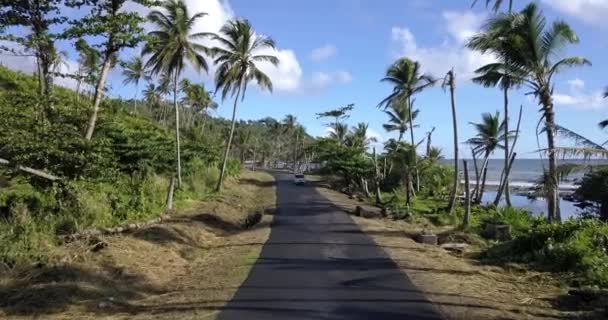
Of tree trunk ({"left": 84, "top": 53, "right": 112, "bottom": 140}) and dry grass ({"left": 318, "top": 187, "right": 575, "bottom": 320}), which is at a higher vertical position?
tree trunk ({"left": 84, "top": 53, "right": 112, "bottom": 140})

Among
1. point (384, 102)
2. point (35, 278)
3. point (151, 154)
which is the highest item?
point (384, 102)

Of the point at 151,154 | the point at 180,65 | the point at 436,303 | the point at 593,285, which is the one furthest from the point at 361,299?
the point at 180,65

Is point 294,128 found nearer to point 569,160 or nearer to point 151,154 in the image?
point 151,154

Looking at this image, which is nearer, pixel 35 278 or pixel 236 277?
pixel 35 278

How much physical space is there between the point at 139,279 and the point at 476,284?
23.7ft

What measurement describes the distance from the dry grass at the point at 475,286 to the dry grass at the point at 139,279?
3.86m

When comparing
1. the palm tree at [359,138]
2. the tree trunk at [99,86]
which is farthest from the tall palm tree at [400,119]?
the tree trunk at [99,86]

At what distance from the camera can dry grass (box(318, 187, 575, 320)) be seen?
9523 millimetres

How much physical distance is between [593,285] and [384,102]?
30996 mm

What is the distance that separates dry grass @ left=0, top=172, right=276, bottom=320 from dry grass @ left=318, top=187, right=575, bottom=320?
3.86 meters

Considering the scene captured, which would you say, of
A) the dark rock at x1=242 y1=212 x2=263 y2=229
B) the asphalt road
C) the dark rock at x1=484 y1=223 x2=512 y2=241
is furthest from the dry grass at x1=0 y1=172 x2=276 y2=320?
the dark rock at x1=484 y1=223 x2=512 y2=241

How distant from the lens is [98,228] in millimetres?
16156

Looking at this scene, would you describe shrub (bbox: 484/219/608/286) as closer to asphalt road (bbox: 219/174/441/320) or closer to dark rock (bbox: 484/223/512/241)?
asphalt road (bbox: 219/174/441/320)

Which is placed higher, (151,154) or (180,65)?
(180,65)
